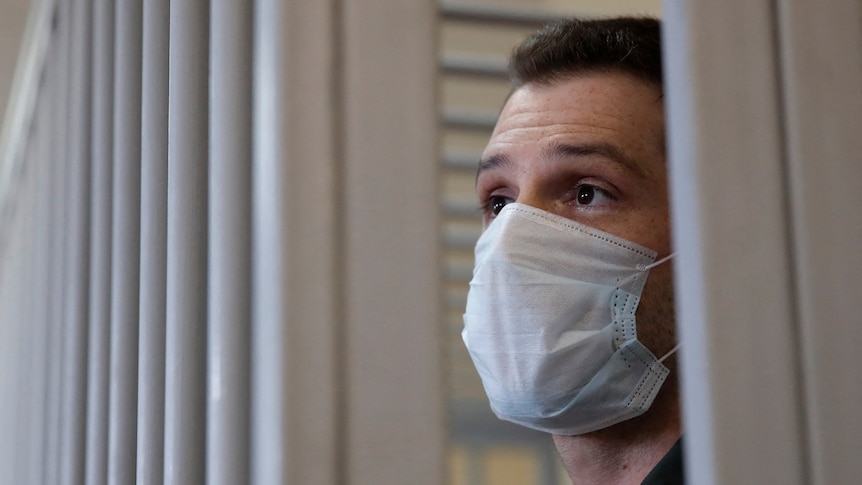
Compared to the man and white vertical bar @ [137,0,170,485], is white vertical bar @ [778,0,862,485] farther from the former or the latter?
the man

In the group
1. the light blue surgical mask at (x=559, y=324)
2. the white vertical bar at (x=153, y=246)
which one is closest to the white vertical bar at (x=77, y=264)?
the white vertical bar at (x=153, y=246)

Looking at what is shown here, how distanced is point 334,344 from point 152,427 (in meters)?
0.28

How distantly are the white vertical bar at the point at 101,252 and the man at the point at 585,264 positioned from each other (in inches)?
17.9

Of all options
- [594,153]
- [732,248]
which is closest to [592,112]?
[594,153]

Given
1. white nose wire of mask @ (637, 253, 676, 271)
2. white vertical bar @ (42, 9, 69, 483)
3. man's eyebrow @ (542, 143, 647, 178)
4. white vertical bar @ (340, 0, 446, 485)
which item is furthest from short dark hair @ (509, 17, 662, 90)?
white vertical bar @ (340, 0, 446, 485)

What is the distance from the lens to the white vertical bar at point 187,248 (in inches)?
22.6

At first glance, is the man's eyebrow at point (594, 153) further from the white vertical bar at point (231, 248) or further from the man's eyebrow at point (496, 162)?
the white vertical bar at point (231, 248)

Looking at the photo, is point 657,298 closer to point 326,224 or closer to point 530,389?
point 530,389

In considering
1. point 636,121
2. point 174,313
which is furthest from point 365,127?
point 636,121

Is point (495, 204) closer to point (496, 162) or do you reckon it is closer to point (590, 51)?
point (496, 162)

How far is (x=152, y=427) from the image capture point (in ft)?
2.23

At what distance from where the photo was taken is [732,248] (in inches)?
19.9

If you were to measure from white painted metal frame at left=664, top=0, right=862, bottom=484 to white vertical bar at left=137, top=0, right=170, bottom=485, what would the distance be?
347 millimetres

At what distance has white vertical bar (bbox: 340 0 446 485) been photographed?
45 centimetres
